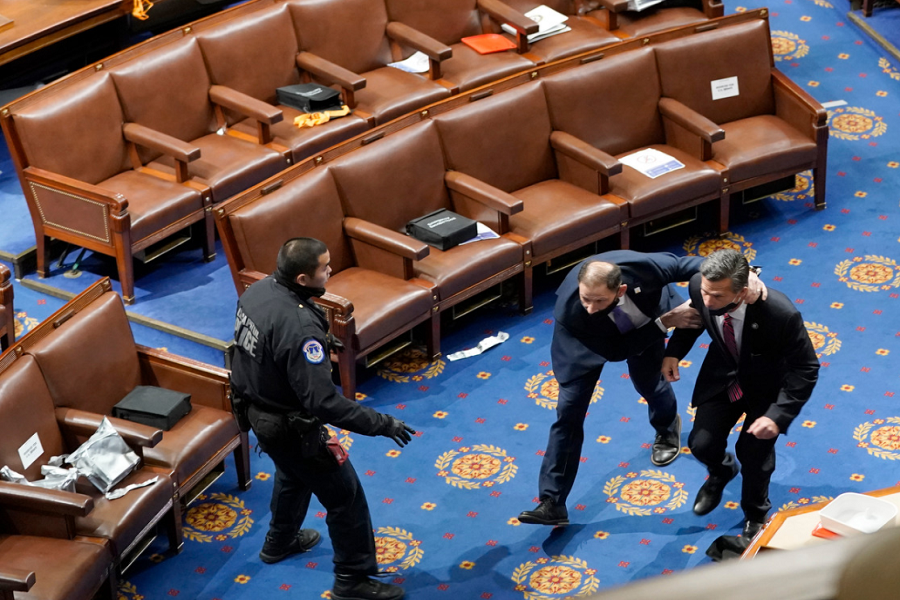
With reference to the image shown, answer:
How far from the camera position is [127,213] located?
5.49 m

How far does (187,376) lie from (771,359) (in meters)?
2.36

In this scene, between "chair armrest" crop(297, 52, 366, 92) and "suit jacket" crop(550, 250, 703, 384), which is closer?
"suit jacket" crop(550, 250, 703, 384)

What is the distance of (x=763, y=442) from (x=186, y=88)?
153 inches

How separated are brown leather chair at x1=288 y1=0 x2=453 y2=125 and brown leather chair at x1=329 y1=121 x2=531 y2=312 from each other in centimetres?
91

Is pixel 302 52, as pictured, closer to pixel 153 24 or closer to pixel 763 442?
pixel 153 24

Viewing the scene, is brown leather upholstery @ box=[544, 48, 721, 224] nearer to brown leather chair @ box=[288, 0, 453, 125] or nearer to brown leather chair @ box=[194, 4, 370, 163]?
brown leather chair @ box=[288, 0, 453, 125]

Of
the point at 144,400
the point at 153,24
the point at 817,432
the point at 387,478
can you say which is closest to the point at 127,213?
the point at 144,400

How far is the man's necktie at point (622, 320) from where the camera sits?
155 inches

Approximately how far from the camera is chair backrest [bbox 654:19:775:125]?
635 cm

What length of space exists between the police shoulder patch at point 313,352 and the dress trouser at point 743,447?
1.47 metres

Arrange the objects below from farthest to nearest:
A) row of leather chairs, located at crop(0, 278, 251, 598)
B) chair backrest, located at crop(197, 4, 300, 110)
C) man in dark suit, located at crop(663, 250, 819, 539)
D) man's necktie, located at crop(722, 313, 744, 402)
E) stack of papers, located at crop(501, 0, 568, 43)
→ stack of papers, located at crop(501, 0, 568, 43) < chair backrest, located at crop(197, 4, 300, 110) < row of leather chairs, located at crop(0, 278, 251, 598) < man's necktie, located at crop(722, 313, 744, 402) < man in dark suit, located at crop(663, 250, 819, 539)

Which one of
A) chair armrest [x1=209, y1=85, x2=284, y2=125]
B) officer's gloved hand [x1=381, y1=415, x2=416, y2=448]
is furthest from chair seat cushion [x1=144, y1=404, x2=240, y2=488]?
chair armrest [x1=209, y1=85, x2=284, y2=125]

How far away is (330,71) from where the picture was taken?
644 centimetres

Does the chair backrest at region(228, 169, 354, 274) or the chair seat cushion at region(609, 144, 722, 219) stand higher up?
the chair backrest at region(228, 169, 354, 274)
